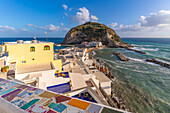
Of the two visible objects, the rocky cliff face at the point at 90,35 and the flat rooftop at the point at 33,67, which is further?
the rocky cliff face at the point at 90,35

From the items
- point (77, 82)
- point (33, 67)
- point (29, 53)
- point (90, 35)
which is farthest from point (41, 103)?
point (90, 35)

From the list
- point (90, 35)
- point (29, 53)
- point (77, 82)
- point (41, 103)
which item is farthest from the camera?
point (90, 35)

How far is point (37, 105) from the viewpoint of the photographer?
10.5 ft

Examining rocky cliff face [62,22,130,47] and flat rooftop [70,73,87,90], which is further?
rocky cliff face [62,22,130,47]

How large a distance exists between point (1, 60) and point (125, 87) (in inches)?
849

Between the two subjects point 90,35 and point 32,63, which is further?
point 90,35

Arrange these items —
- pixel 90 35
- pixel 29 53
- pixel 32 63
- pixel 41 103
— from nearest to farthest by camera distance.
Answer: pixel 41 103 < pixel 29 53 < pixel 32 63 < pixel 90 35

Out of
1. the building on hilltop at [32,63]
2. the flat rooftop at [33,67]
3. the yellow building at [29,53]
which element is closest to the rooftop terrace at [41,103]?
the building on hilltop at [32,63]

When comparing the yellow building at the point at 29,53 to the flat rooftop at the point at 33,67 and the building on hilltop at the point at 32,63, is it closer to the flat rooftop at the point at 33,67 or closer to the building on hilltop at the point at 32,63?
the building on hilltop at the point at 32,63

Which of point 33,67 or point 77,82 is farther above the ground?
point 33,67

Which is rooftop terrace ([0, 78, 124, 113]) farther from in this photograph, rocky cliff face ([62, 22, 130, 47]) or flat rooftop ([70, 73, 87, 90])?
rocky cliff face ([62, 22, 130, 47])

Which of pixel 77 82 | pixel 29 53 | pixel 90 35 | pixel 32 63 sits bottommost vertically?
pixel 77 82

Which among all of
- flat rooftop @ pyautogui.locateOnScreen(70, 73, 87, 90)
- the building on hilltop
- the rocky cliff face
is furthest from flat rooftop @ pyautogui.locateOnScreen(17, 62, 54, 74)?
the rocky cliff face

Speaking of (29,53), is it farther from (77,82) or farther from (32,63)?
(77,82)
